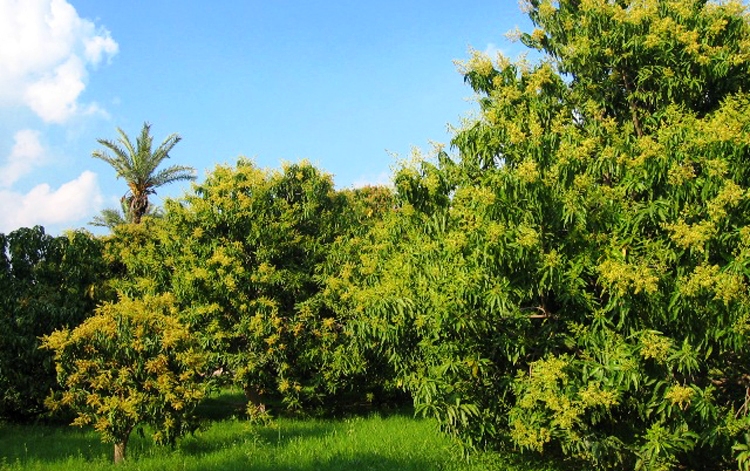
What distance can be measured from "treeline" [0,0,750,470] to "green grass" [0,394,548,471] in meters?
0.78

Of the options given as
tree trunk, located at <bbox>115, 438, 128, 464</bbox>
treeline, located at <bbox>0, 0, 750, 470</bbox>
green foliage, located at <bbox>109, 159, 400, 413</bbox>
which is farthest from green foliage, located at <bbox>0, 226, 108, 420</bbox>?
treeline, located at <bbox>0, 0, 750, 470</bbox>

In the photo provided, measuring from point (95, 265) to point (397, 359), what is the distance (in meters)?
11.4

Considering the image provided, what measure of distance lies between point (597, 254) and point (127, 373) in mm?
7771

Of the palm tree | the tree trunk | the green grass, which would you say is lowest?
the green grass

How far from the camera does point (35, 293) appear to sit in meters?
16.0

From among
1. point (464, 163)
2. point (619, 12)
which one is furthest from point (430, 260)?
point (619, 12)

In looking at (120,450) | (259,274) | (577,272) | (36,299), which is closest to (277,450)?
(120,450)

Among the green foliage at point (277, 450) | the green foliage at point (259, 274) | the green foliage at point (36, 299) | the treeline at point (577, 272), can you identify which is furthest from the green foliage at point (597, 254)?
the green foliage at point (36, 299)

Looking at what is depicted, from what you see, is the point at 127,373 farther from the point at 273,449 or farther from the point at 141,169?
the point at 141,169

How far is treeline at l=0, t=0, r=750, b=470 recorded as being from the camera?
707cm

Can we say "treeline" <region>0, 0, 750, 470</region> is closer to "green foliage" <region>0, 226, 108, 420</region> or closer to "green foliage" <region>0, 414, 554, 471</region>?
"green foliage" <region>0, 414, 554, 471</region>

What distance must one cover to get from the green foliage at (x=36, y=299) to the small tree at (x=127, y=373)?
4725 mm

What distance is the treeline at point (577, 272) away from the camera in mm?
7074

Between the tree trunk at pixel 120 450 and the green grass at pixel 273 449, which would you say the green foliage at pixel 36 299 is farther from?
the tree trunk at pixel 120 450
